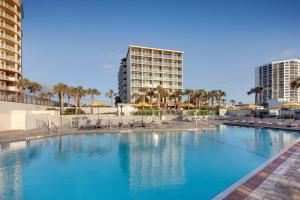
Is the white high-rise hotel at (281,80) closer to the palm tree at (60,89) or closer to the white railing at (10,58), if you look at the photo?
the palm tree at (60,89)

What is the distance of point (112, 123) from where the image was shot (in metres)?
22.7

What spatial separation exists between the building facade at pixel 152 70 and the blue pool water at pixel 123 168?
128 ft

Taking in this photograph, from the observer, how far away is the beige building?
3562cm

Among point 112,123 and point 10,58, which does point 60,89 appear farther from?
point 112,123

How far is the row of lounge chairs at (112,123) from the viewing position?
22.0 m

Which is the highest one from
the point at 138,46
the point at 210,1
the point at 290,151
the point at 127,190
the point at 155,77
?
the point at 138,46

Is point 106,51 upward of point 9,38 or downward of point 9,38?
downward

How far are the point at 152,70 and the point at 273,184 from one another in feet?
167

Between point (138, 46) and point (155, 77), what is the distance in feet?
31.1

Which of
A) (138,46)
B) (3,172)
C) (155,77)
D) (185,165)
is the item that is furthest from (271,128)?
(138,46)

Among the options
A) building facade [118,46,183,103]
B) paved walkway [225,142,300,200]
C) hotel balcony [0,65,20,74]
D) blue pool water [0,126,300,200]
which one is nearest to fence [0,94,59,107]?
blue pool water [0,126,300,200]

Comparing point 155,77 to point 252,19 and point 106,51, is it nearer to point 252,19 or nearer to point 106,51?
point 106,51

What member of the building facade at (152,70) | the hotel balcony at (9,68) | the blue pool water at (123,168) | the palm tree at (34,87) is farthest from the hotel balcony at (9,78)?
the blue pool water at (123,168)

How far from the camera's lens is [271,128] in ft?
76.5
